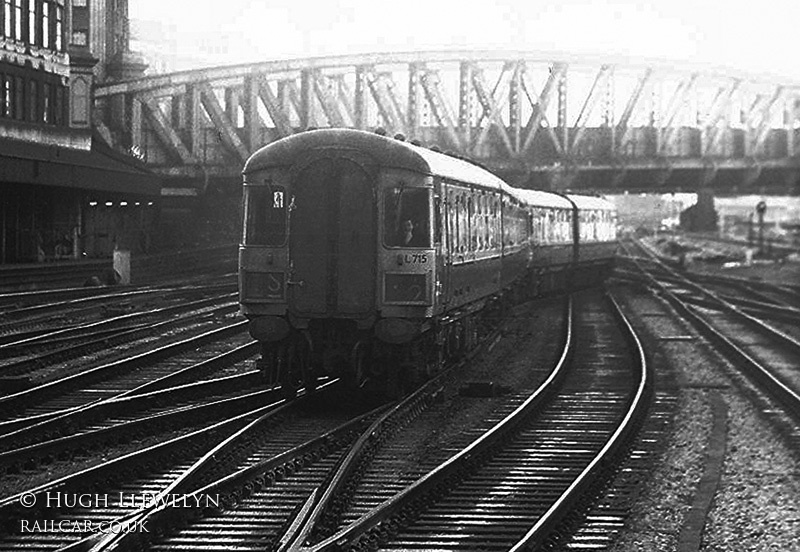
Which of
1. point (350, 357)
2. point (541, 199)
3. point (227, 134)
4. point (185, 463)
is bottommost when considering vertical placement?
point (185, 463)

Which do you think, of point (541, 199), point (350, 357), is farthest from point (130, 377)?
point (541, 199)

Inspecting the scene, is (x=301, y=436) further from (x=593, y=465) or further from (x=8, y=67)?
(x=8, y=67)

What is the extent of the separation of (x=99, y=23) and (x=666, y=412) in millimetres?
54383

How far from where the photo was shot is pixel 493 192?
22812mm

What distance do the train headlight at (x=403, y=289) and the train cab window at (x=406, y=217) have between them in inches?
14.3

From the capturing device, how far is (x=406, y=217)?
16094mm

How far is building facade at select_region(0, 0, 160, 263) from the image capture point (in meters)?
40.9

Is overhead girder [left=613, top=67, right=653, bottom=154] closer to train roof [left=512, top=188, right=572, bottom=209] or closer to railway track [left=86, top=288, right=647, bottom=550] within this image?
train roof [left=512, top=188, right=572, bottom=209]

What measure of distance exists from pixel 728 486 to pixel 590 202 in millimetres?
35583

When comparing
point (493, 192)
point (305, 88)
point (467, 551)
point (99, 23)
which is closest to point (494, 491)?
point (467, 551)

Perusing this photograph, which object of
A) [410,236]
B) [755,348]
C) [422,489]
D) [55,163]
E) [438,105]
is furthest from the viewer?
[438,105]

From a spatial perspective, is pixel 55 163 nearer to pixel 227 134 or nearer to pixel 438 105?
pixel 227 134

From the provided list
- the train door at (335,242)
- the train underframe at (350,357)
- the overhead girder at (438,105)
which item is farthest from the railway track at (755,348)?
the overhead girder at (438,105)

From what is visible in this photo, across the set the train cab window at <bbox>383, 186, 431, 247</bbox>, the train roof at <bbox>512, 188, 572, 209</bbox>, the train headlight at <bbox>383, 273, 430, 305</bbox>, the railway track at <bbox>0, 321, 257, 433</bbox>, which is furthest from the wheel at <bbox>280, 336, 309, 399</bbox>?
the train roof at <bbox>512, 188, 572, 209</bbox>
